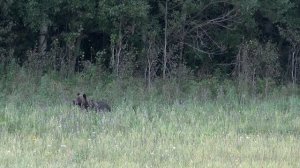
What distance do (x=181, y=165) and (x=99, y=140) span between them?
6.33 feet

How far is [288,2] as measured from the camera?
24.0 m

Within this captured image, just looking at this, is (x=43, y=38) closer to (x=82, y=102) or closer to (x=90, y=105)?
(x=82, y=102)

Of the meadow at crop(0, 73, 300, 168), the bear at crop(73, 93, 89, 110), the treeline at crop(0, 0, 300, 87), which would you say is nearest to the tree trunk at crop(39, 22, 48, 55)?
the treeline at crop(0, 0, 300, 87)

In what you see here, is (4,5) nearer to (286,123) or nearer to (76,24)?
(76,24)

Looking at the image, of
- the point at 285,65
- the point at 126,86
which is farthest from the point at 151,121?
the point at 285,65

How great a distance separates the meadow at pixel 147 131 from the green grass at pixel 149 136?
0.4 inches

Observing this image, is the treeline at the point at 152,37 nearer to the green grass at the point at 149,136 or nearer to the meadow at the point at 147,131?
the meadow at the point at 147,131

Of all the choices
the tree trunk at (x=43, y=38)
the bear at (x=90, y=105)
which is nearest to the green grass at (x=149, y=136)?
the bear at (x=90, y=105)

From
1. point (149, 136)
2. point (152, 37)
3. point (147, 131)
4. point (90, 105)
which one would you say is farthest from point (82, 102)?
point (152, 37)

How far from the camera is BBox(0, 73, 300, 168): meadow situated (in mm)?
8938

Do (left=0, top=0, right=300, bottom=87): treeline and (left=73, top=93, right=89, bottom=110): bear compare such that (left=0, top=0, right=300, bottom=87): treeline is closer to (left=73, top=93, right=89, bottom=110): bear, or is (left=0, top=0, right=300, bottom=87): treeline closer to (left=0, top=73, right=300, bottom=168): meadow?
(left=0, top=73, right=300, bottom=168): meadow

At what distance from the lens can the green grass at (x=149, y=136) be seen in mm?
8875

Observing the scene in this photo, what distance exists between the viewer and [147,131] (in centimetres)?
1097

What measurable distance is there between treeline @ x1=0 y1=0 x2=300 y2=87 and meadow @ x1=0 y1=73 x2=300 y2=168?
3540 millimetres
